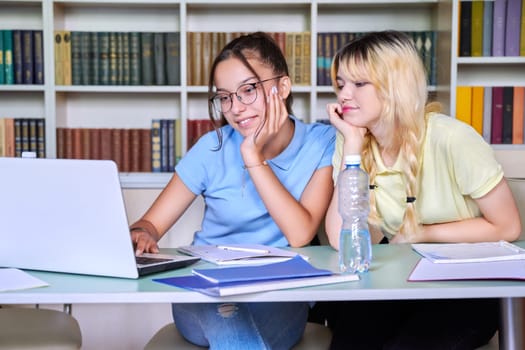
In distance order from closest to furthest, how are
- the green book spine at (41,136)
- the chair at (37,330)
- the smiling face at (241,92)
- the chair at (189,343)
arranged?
the chair at (189,343), the chair at (37,330), the smiling face at (241,92), the green book spine at (41,136)

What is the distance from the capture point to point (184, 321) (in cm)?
143

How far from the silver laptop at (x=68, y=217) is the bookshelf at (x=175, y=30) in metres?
1.93

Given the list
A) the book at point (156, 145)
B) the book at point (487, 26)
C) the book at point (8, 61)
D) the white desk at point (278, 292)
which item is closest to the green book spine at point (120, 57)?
the book at point (156, 145)

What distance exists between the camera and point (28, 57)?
318cm

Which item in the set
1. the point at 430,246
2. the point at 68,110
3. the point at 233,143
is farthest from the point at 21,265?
the point at 68,110

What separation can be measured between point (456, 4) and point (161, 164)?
1.55m

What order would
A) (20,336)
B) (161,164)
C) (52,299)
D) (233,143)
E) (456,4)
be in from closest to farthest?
(52,299), (20,336), (233,143), (456,4), (161,164)

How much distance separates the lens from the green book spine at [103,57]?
3176mm

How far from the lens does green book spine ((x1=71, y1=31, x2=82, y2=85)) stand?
317 centimetres

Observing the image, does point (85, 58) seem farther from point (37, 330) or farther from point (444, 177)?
point (444, 177)

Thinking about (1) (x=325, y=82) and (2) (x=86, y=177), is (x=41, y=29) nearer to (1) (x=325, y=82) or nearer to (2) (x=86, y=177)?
(1) (x=325, y=82)

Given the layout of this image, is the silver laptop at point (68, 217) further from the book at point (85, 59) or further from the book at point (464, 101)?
the book at point (464, 101)

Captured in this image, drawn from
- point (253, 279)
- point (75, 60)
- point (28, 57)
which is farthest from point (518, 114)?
point (253, 279)

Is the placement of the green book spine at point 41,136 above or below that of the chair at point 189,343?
above
